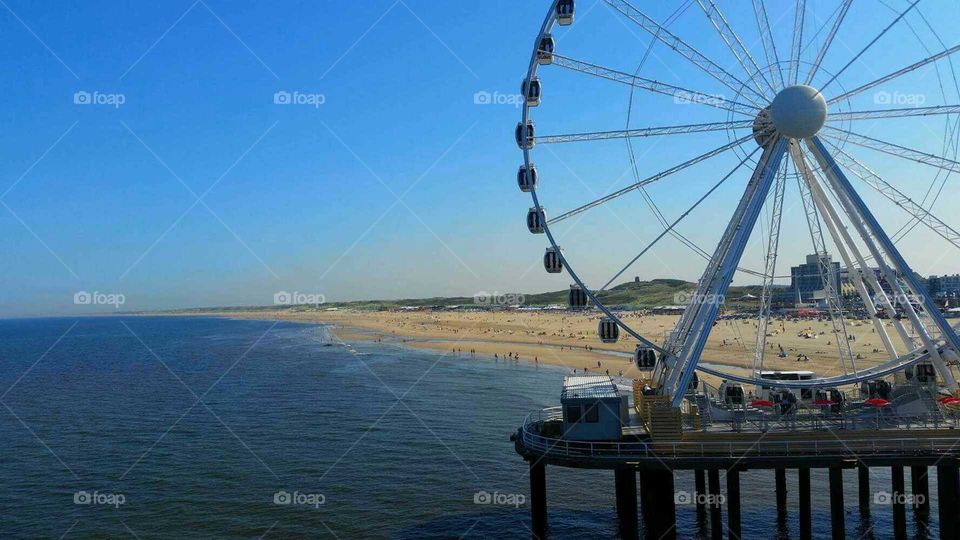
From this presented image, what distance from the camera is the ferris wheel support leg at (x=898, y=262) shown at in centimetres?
2702

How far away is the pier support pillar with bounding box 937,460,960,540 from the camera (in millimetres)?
25578

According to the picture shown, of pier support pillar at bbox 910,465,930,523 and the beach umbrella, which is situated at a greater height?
the beach umbrella

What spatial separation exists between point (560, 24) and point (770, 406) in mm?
18463

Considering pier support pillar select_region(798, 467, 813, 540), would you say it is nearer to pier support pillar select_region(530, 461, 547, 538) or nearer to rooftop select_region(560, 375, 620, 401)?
rooftop select_region(560, 375, 620, 401)

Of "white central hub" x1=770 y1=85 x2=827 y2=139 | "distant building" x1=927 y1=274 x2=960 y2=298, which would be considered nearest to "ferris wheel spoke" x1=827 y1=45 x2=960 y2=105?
"white central hub" x1=770 y1=85 x2=827 y2=139

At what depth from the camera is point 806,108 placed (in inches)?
1137

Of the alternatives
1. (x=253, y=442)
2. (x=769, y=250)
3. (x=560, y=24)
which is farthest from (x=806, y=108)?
(x=253, y=442)

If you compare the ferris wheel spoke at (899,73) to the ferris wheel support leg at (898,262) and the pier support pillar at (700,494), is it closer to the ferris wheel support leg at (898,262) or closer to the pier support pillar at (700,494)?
the ferris wheel support leg at (898,262)

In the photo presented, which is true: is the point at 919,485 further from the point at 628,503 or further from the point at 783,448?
the point at 628,503

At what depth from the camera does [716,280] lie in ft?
93.8

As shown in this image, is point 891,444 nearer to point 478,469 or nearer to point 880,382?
point 880,382

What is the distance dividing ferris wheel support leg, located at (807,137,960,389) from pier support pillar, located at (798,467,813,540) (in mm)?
6471

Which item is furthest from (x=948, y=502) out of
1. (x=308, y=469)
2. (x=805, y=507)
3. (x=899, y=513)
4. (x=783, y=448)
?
(x=308, y=469)

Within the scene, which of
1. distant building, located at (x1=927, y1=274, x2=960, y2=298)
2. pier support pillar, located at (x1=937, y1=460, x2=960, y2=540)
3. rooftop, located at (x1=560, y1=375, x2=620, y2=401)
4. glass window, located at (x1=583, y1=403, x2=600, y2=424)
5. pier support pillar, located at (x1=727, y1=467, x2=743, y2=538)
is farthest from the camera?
distant building, located at (x1=927, y1=274, x2=960, y2=298)
